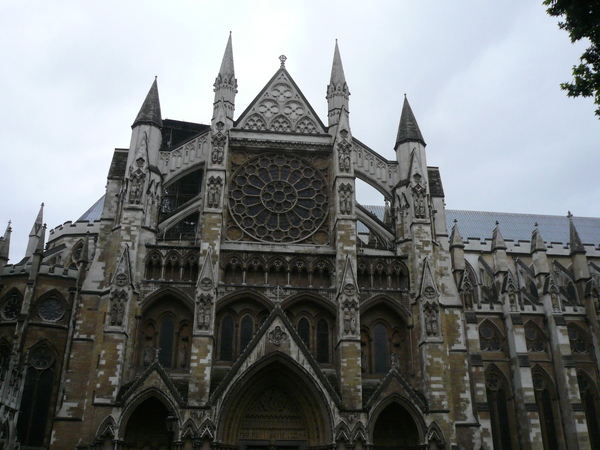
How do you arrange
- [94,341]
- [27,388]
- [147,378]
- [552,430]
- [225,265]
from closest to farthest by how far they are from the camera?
1. [147,378]
2. [94,341]
3. [225,265]
4. [27,388]
5. [552,430]

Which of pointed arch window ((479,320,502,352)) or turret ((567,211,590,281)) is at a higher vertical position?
turret ((567,211,590,281))

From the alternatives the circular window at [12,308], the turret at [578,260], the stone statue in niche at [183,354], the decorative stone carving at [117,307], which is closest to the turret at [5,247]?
the circular window at [12,308]

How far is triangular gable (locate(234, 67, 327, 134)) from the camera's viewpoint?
29.8m

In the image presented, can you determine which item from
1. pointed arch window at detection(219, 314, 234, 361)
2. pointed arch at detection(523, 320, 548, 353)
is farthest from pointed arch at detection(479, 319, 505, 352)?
pointed arch window at detection(219, 314, 234, 361)

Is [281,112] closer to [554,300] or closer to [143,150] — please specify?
[143,150]

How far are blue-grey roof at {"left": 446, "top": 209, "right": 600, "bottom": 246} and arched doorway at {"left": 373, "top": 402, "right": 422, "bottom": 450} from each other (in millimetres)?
23573

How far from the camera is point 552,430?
34188mm

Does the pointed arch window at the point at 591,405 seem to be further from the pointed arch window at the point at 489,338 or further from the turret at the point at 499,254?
the turret at the point at 499,254

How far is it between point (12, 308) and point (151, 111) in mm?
13355

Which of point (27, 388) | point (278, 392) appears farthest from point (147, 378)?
point (27, 388)

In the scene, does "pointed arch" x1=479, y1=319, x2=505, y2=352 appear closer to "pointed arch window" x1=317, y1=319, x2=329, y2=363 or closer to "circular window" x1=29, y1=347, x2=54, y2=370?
"pointed arch window" x1=317, y1=319, x2=329, y2=363

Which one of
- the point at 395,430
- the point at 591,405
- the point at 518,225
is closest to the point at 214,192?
the point at 395,430

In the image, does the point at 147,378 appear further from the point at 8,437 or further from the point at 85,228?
the point at 85,228

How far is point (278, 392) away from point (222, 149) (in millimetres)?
11447
